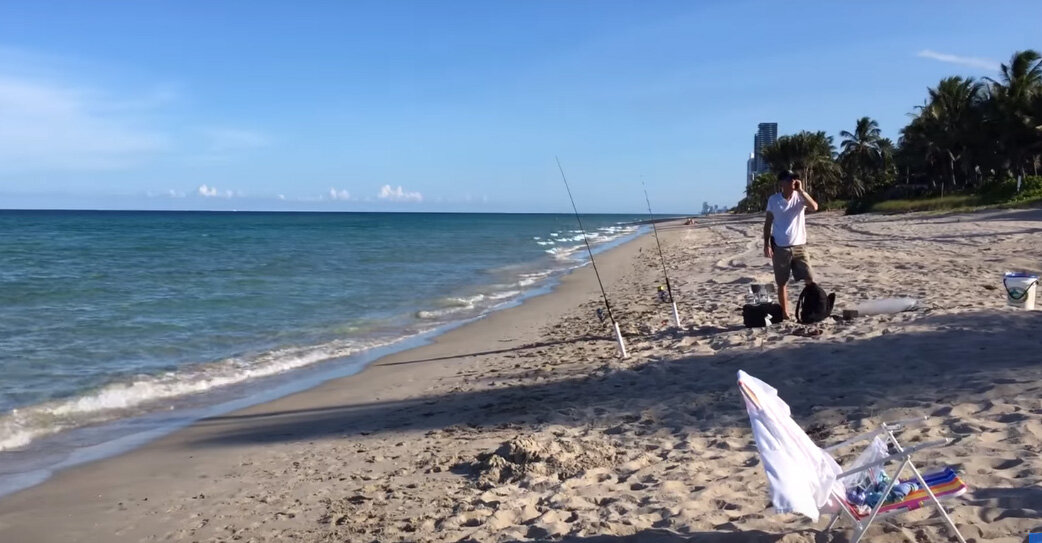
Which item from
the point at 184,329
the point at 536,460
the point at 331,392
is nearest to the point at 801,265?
the point at 536,460

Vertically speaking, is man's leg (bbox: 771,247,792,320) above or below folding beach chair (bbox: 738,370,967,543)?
above

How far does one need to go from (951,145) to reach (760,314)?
4443cm

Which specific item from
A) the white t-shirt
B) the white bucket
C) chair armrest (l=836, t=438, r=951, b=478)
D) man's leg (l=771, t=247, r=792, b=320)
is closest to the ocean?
man's leg (l=771, t=247, r=792, b=320)

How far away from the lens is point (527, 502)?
435 cm

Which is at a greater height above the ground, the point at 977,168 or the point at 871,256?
the point at 977,168

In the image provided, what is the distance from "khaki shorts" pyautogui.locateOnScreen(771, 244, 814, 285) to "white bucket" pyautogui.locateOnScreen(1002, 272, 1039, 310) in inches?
69.5

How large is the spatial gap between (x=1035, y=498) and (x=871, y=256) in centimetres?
1288

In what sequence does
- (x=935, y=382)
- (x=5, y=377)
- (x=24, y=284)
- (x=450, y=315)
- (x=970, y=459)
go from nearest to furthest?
(x=970, y=459) < (x=935, y=382) < (x=5, y=377) < (x=450, y=315) < (x=24, y=284)

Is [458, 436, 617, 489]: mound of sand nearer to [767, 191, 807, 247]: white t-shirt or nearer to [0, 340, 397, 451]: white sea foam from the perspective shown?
[767, 191, 807, 247]: white t-shirt

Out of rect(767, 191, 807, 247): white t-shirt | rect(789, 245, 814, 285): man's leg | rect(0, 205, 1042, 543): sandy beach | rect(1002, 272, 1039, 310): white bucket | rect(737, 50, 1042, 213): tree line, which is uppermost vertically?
rect(737, 50, 1042, 213): tree line

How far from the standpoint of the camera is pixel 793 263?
8.05 metres

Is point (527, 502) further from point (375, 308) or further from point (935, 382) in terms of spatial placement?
point (375, 308)

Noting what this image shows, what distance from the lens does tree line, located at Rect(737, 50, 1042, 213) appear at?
3953cm

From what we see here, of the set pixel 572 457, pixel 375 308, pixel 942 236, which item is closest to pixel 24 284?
pixel 375 308
